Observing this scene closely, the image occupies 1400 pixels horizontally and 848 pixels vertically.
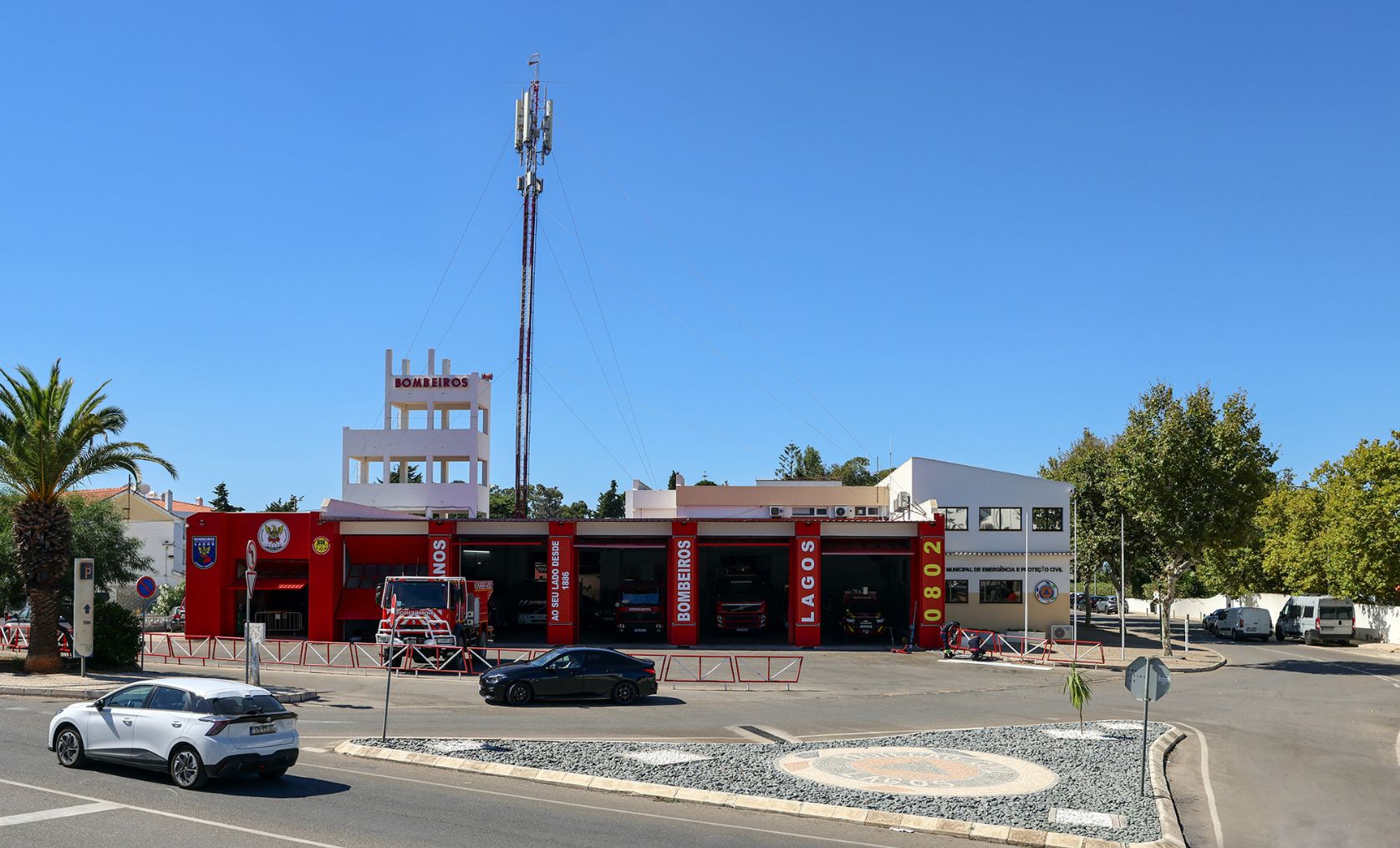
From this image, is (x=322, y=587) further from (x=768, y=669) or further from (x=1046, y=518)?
(x=1046, y=518)

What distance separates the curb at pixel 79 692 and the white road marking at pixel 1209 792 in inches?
781

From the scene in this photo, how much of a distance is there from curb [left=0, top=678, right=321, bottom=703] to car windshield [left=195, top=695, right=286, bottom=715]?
37.3 feet

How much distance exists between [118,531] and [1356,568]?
185 feet

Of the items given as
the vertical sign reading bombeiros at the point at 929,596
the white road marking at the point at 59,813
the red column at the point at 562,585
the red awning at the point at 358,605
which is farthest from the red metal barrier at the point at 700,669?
the white road marking at the point at 59,813

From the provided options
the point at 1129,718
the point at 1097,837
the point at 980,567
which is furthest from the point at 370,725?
the point at 980,567

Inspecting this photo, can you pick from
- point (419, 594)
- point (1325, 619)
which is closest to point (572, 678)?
point (419, 594)

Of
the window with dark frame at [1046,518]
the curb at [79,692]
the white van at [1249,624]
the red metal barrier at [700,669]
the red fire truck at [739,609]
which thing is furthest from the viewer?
the white van at [1249,624]

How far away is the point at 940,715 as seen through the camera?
85.8 feet

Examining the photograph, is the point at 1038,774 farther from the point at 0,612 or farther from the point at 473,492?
the point at 473,492

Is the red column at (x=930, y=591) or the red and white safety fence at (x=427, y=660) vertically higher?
the red column at (x=930, y=591)

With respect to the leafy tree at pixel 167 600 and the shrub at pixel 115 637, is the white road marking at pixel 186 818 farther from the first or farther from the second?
the leafy tree at pixel 167 600

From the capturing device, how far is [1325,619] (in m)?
51.0

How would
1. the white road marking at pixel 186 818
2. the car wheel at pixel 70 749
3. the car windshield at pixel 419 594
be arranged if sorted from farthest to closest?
the car windshield at pixel 419 594
the car wheel at pixel 70 749
the white road marking at pixel 186 818

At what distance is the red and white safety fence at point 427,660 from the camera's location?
33.5 m
